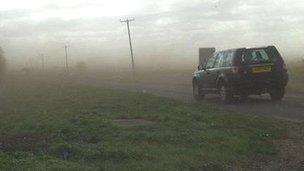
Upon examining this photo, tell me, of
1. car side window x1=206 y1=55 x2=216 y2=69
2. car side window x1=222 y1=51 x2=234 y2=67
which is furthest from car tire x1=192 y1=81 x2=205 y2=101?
car side window x1=222 y1=51 x2=234 y2=67

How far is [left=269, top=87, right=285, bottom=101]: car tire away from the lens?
67.8 feet

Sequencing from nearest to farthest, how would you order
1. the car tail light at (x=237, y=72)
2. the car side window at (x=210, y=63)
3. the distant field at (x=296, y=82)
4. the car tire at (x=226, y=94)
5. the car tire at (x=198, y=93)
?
the car tail light at (x=237, y=72), the car tire at (x=226, y=94), the car side window at (x=210, y=63), the car tire at (x=198, y=93), the distant field at (x=296, y=82)

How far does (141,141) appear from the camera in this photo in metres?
11.5

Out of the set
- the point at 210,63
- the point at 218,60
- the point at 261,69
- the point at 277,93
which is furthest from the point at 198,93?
the point at 261,69

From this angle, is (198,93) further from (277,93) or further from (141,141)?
(141,141)

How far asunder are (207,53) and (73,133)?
107ft

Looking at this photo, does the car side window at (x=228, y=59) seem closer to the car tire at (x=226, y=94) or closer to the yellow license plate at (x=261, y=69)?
the car tire at (x=226, y=94)

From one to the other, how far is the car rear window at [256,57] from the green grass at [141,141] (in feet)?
11.2

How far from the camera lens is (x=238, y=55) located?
20312 millimetres

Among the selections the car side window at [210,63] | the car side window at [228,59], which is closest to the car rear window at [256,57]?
the car side window at [228,59]

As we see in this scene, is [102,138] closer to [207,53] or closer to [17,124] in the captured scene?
[17,124]

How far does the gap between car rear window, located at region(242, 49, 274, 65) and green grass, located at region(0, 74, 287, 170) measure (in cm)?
342

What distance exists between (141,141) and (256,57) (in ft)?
31.7

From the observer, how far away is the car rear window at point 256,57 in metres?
20.1
